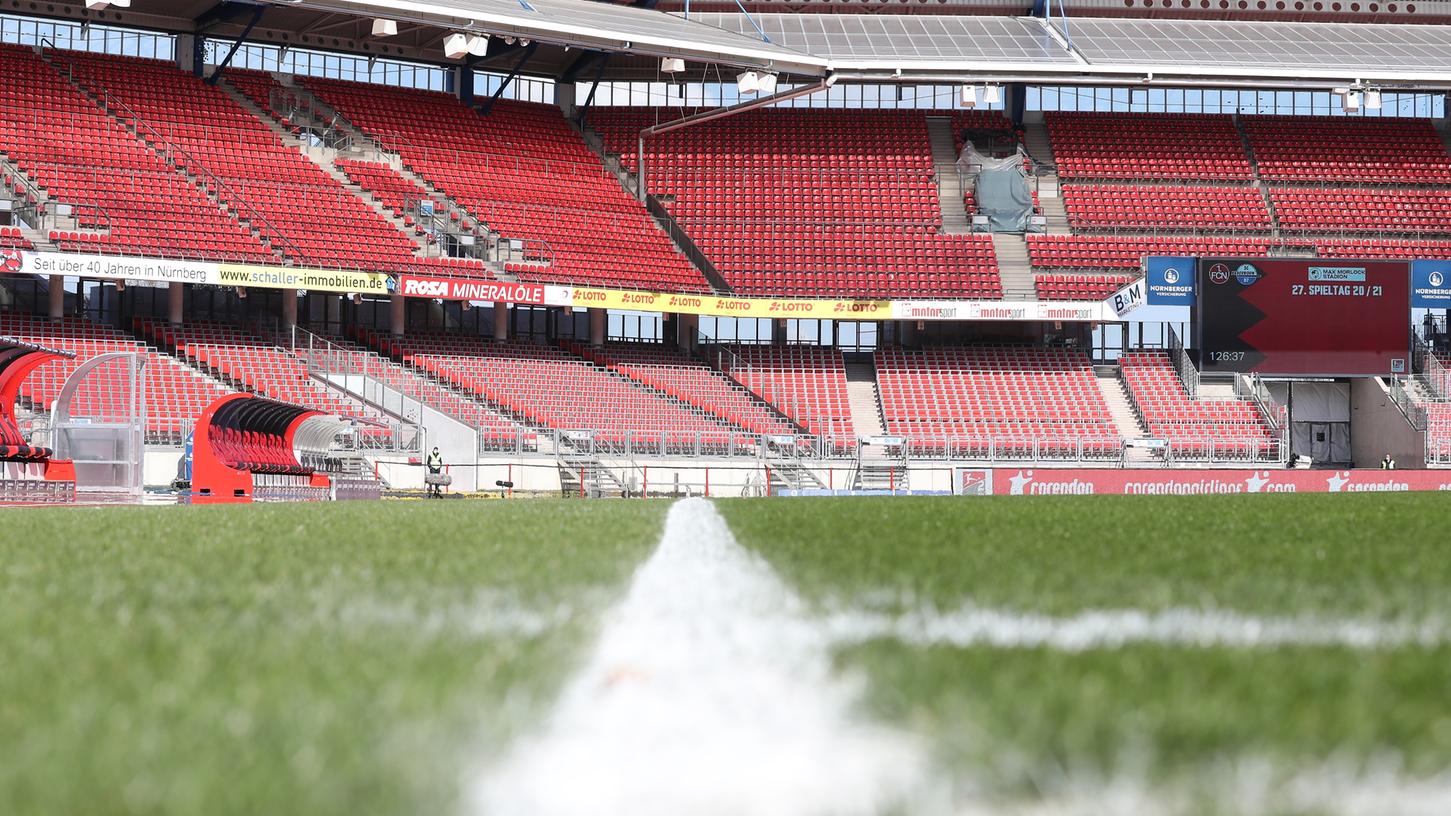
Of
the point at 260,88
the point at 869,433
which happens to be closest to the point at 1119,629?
the point at 869,433

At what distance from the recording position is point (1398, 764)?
1.67 m

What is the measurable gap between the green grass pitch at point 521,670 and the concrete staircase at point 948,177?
1314 inches

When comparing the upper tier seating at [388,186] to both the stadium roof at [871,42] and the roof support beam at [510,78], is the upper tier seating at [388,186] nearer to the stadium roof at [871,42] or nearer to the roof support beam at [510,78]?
the stadium roof at [871,42]

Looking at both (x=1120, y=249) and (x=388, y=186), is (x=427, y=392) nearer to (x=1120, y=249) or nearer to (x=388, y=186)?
(x=388, y=186)

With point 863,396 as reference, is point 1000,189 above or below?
above

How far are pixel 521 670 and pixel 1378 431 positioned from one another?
37255mm

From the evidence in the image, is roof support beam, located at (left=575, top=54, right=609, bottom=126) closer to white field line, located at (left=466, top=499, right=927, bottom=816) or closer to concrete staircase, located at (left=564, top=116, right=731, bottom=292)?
concrete staircase, located at (left=564, top=116, right=731, bottom=292)

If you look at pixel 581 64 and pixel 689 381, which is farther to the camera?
pixel 581 64

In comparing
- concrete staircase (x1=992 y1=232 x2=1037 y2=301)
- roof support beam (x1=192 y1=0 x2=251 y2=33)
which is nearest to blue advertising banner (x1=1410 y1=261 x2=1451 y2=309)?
concrete staircase (x1=992 y1=232 x2=1037 y2=301)

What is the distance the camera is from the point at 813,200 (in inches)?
1473

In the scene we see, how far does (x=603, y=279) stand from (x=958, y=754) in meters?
31.7

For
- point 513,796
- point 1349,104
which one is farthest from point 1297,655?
point 1349,104

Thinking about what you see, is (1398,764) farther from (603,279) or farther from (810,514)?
(603,279)

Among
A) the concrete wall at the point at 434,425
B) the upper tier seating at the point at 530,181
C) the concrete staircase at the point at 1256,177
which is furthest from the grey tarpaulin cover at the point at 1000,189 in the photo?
the concrete wall at the point at 434,425
